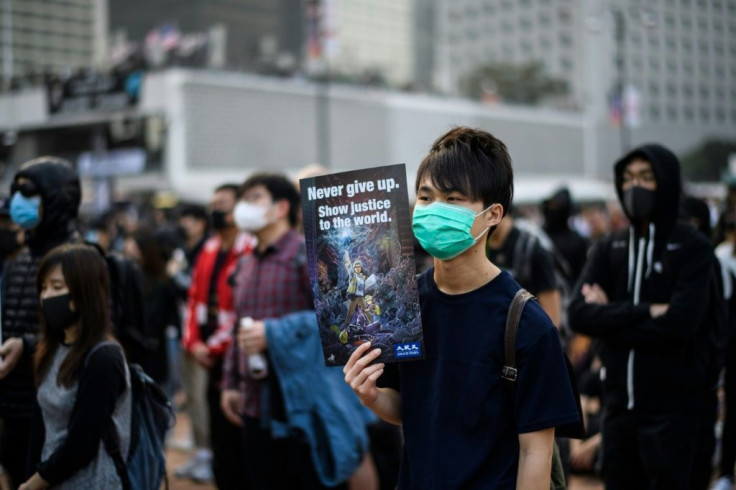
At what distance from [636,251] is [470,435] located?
7.45ft

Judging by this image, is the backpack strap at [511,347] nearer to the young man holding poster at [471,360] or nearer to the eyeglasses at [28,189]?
the young man holding poster at [471,360]

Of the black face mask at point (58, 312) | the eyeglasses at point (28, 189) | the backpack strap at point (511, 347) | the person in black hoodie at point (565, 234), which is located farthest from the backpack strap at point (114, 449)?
the person in black hoodie at point (565, 234)

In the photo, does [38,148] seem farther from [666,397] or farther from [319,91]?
[666,397]

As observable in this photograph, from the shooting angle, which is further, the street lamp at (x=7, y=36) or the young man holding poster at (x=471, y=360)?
the street lamp at (x=7, y=36)

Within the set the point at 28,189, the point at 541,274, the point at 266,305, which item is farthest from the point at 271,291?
the point at 541,274

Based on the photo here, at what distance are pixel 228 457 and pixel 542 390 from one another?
394cm

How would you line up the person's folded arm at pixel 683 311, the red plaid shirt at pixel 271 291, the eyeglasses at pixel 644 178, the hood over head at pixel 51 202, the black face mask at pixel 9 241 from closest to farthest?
the person's folded arm at pixel 683 311, the hood over head at pixel 51 202, the eyeglasses at pixel 644 178, the red plaid shirt at pixel 271 291, the black face mask at pixel 9 241

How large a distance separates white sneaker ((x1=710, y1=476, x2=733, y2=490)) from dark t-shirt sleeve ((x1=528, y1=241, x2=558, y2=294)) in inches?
83.9

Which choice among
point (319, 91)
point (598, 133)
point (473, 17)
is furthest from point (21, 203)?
point (473, 17)

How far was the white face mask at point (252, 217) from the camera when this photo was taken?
516 centimetres

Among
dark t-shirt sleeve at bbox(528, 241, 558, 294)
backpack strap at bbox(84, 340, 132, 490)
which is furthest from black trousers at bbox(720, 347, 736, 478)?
backpack strap at bbox(84, 340, 132, 490)

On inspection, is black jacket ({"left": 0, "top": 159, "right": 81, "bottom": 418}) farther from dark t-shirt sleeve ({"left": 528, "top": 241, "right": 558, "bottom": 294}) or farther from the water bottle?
dark t-shirt sleeve ({"left": 528, "top": 241, "right": 558, "bottom": 294})

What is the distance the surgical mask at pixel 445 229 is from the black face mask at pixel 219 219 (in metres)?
4.44

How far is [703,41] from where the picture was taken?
1305cm
